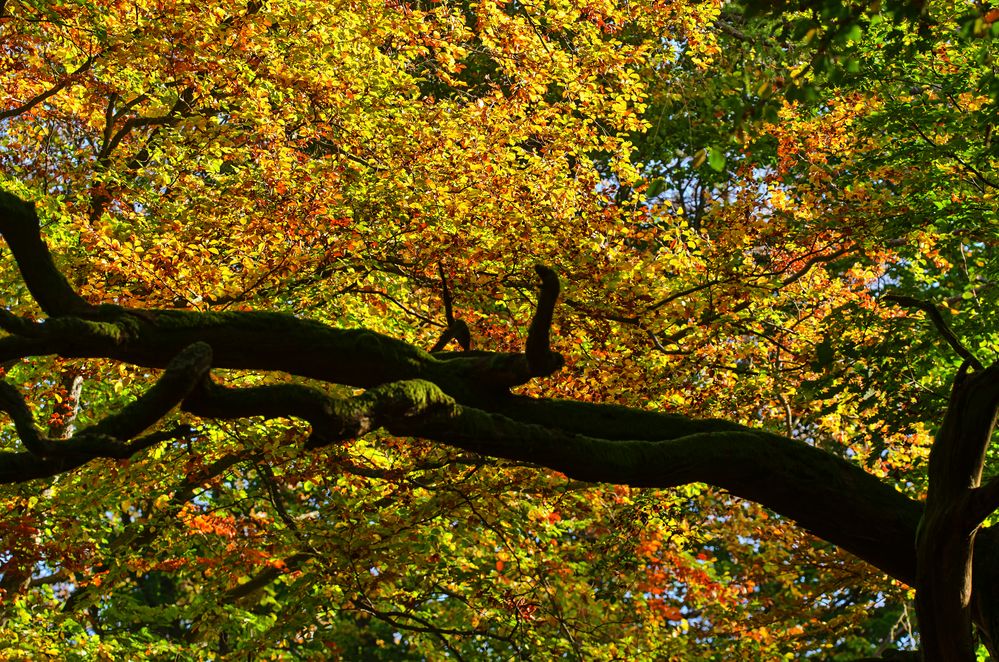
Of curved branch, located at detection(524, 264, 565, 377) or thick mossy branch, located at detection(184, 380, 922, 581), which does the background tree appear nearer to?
thick mossy branch, located at detection(184, 380, 922, 581)

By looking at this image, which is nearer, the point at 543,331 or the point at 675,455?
the point at 543,331

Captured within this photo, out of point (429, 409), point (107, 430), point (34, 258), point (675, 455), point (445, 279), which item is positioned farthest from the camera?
point (445, 279)

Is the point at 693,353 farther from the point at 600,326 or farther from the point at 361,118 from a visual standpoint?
the point at 361,118

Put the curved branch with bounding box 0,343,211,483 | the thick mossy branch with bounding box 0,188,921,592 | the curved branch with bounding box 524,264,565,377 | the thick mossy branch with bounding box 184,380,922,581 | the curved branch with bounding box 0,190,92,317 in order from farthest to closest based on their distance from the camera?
the curved branch with bounding box 524,264,565,377 < the thick mossy branch with bounding box 184,380,922,581 < the curved branch with bounding box 0,190,92,317 < the thick mossy branch with bounding box 0,188,921,592 < the curved branch with bounding box 0,343,211,483

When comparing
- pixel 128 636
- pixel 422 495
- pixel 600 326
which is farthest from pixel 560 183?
pixel 128 636

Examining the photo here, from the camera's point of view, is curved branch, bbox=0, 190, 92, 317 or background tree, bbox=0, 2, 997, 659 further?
background tree, bbox=0, 2, 997, 659

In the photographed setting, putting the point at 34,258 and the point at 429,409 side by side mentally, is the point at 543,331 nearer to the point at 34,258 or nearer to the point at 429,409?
the point at 429,409

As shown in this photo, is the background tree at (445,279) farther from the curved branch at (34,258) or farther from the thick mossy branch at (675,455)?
the curved branch at (34,258)

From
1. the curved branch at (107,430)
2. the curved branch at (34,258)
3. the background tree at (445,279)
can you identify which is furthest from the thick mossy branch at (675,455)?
the background tree at (445,279)

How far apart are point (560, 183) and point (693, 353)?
278 cm

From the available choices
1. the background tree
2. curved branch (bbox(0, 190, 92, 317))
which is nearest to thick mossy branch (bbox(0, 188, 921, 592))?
curved branch (bbox(0, 190, 92, 317))

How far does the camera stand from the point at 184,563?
1371 centimetres

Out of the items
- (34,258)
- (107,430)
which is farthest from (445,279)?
(107,430)

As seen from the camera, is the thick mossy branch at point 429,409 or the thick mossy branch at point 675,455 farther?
the thick mossy branch at point 675,455
